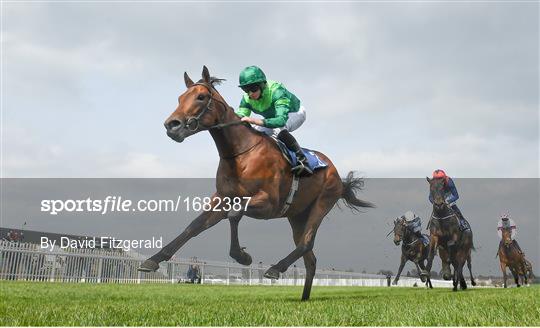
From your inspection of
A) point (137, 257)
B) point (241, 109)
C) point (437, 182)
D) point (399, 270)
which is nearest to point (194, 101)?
point (241, 109)

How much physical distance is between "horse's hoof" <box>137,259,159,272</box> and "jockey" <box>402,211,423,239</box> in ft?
44.3

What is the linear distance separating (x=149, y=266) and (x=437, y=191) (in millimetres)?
8439

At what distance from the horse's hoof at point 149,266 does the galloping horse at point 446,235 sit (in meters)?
8.25

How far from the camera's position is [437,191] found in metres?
11.1

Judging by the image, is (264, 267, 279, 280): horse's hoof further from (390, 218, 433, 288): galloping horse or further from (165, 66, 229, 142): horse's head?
(390, 218, 433, 288): galloping horse

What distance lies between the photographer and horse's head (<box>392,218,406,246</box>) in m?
16.4

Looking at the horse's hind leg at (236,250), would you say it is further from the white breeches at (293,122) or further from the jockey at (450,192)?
the jockey at (450,192)

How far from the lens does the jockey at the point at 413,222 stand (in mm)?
16469

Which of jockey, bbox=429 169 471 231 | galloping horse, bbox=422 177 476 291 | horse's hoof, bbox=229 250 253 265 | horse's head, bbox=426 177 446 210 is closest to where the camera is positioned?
horse's hoof, bbox=229 250 253 265

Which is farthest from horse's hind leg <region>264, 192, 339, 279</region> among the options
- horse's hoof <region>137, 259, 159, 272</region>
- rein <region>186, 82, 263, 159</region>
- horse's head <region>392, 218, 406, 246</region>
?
horse's head <region>392, 218, 406, 246</region>

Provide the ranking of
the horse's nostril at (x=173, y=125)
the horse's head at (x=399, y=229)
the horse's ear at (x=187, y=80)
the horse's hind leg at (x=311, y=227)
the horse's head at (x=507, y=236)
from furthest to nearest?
the horse's head at (x=507, y=236), the horse's head at (x=399, y=229), the horse's hind leg at (x=311, y=227), the horse's ear at (x=187, y=80), the horse's nostril at (x=173, y=125)

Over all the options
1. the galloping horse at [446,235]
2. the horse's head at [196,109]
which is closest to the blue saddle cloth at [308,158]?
the horse's head at [196,109]

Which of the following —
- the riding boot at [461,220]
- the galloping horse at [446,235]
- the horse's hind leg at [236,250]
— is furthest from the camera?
the riding boot at [461,220]

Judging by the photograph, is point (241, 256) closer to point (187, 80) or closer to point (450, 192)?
point (187, 80)
